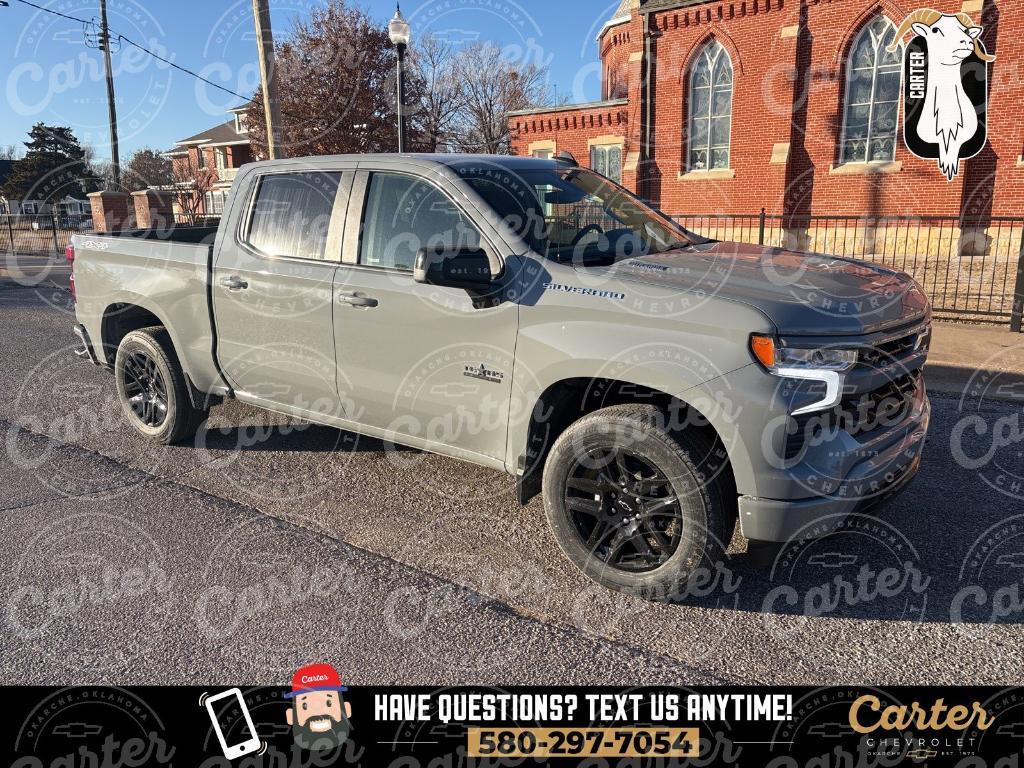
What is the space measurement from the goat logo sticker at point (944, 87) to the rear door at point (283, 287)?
54.4 feet

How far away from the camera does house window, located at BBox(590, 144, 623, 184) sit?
75.1 ft

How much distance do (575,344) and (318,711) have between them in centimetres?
182

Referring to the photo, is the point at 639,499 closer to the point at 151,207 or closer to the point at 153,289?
the point at 153,289

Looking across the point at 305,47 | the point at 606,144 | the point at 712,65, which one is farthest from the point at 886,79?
the point at 305,47

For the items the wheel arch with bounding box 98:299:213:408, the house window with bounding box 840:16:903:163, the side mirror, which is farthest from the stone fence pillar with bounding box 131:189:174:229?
the side mirror

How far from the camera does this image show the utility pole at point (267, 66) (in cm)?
1166

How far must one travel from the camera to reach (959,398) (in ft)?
20.7

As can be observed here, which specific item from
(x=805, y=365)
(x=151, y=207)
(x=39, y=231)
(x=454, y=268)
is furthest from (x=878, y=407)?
(x=39, y=231)

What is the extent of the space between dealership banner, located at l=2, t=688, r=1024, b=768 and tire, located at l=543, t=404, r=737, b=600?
0.61 meters

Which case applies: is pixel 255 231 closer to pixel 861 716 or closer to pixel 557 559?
pixel 557 559

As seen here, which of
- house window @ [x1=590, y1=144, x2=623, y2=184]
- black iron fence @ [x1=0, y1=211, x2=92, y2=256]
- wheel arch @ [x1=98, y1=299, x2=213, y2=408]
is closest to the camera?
wheel arch @ [x1=98, y1=299, x2=213, y2=408]

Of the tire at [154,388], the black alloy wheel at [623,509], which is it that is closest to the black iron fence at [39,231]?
the tire at [154,388]

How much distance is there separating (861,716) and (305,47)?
37346 millimetres

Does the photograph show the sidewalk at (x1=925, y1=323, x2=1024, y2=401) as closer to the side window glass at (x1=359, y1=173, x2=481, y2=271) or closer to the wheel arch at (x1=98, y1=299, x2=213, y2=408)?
the side window glass at (x1=359, y1=173, x2=481, y2=271)
